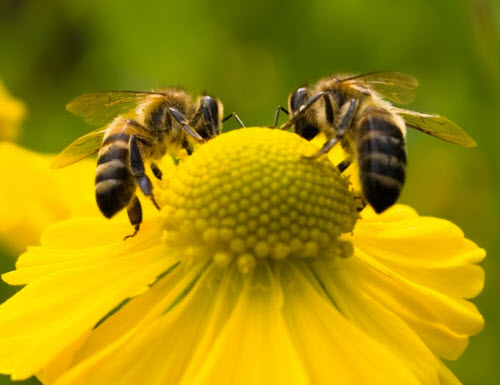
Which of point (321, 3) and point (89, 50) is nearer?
point (321, 3)

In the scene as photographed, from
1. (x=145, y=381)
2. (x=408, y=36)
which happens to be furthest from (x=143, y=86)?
(x=145, y=381)

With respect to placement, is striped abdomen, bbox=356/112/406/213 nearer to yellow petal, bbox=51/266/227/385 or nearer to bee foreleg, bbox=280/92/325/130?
bee foreleg, bbox=280/92/325/130

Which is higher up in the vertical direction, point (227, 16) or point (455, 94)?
point (227, 16)

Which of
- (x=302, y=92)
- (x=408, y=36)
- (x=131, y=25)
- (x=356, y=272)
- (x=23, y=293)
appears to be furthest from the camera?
(x=131, y=25)

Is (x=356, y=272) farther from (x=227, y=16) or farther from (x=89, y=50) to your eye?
(x=89, y=50)

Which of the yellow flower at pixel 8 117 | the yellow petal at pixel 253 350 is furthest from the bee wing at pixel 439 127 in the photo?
the yellow flower at pixel 8 117

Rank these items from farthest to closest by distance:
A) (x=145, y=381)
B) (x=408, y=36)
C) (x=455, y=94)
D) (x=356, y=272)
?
Answer: (x=408, y=36)
(x=455, y=94)
(x=356, y=272)
(x=145, y=381)

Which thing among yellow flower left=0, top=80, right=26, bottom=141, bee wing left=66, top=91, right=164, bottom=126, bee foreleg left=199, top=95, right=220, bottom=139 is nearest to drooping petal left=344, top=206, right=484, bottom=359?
bee foreleg left=199, top=95, right=220, bottom=139
